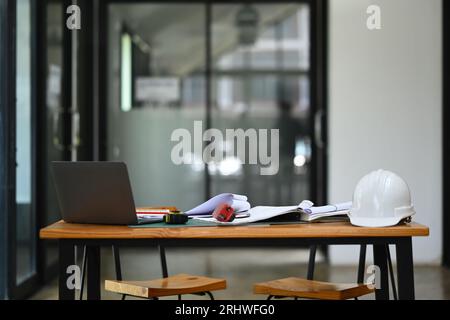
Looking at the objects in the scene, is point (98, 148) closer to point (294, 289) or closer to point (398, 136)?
point (398, 136)

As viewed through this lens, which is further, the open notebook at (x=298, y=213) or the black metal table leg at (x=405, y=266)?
the open notebook at (x=298, y=213)

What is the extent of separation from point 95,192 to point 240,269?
3.94 metres

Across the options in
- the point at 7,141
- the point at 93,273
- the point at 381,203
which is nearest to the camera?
the point at 381,203

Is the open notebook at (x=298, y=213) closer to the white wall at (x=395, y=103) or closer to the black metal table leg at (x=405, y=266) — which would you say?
the black metal table leg at (x=405, y=266)

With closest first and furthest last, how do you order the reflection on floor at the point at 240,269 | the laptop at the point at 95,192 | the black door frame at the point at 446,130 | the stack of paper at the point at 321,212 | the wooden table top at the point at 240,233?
1. the wooden table top at the point at 240,233
2. the laptop at the point at 95,192
3. the stack of paper at the point at 321,212
4. the reflection on floor at the point at 240,269
5. the black door frame at the point at 446,130

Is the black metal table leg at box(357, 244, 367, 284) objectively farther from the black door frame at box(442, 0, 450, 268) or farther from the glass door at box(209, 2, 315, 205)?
the glass door at box(209, 2, 315, 205)

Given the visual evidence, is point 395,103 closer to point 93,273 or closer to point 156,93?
point 156,93

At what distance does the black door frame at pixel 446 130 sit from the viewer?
6.31m

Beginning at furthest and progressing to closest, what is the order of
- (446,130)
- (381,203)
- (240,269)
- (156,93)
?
1. (156,93)
2. (446,130)
3. (240,269)
4. (381,203)

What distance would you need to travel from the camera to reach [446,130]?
20.8ft

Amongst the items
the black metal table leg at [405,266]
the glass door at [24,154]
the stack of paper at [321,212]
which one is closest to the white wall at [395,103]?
the glass door at [24,154]

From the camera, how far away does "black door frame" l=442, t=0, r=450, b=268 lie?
6312 millimetres

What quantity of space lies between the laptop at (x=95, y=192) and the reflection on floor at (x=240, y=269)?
2.45 metres

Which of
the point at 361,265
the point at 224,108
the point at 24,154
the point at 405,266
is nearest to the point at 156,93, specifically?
the point at 224,108
